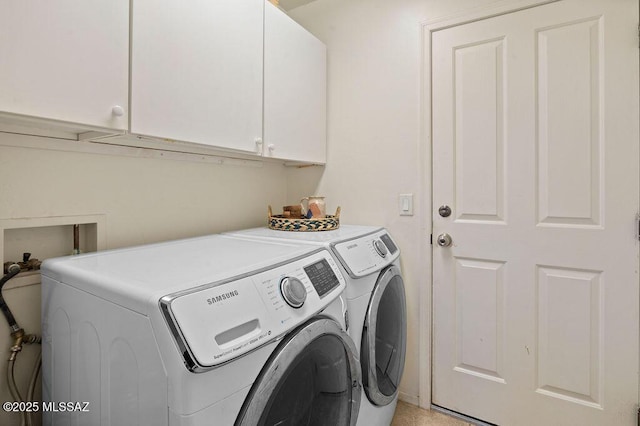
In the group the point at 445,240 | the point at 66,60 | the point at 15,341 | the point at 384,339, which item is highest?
the point at 66,60

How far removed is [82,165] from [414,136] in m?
1.56

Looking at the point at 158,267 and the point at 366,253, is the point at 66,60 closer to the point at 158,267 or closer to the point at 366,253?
the point at 158,267

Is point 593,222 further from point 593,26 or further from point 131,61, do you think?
point 131,61

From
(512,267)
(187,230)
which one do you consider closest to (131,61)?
(187,230)

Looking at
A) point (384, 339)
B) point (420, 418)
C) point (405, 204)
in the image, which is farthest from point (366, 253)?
point (420, 418)

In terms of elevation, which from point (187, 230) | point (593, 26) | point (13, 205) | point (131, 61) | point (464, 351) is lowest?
point (464, 351)

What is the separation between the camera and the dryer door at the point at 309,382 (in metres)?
0.77

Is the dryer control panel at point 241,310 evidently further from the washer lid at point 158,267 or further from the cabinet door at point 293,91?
the cabinet door at point 293,91

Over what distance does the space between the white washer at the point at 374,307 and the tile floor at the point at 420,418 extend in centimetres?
22

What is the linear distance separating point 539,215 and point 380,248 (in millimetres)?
768

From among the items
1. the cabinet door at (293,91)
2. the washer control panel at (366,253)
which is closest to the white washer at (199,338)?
the washer control panel at (366,253)

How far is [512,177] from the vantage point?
164cm

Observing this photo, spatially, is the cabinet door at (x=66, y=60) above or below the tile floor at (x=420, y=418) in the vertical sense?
above

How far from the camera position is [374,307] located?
1.35 metres
